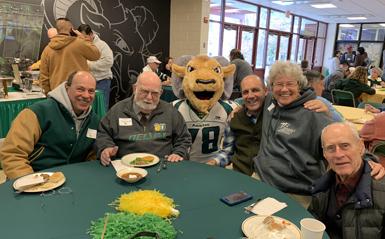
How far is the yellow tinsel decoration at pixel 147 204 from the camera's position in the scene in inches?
50.6

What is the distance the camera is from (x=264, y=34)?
1022cm

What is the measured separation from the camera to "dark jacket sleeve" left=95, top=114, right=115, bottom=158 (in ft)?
6.62

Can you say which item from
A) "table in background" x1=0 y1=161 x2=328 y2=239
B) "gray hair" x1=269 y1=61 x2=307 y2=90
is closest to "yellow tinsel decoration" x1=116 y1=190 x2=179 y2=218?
"table in background" x1=0 y1=161 x2=328 y2=239

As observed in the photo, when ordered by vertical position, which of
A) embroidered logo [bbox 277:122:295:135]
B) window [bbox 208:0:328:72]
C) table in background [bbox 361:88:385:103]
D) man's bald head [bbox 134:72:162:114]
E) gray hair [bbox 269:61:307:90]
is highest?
window [bbox 208:0:328:72]

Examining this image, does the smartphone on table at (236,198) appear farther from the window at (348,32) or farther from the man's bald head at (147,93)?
the window at (348,32)

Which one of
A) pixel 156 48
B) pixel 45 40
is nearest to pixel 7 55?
pixel 45 40

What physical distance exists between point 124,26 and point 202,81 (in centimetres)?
413

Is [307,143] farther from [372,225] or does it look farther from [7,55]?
[7,55]

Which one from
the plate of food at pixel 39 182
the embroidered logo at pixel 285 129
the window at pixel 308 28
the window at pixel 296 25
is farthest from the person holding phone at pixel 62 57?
the window at pixel 308 28

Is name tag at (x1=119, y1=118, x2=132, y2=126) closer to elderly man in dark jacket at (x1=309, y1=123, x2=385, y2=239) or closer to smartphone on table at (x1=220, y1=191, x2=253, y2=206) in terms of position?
smartphone on table at (x1=220, y1=191, x2=253, y2=206)

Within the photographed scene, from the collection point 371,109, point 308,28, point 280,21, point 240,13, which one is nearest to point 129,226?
point 371,109

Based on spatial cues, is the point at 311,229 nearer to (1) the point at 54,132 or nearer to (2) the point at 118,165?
(2) the point at 118,165

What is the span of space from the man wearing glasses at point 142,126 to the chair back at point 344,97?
390 cm

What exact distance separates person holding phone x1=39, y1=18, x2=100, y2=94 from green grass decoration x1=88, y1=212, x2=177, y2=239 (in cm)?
306
